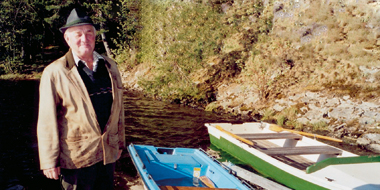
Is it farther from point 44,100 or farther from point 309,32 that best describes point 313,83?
point 44,100

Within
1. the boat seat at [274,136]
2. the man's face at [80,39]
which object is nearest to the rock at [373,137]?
the boat seat at [274,136]

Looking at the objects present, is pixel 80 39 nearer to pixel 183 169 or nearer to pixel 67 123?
pixel 67 123

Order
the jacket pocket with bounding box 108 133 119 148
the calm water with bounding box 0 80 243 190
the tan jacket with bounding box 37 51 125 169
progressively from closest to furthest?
the tan jacket with bounding box 37 51 125 169
the jacket pocket with bounding box 108 133 119 148
the calm water with bounding box 0 80 243 190

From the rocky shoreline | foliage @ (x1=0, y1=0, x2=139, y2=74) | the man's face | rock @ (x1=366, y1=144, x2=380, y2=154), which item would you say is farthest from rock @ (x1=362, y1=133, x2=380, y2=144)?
foliage @ (x1=0, y1=0, x2=139, y2=74)

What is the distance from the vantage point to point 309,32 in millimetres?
17391

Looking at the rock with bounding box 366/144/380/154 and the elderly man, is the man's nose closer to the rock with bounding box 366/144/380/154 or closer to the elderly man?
the elderly man

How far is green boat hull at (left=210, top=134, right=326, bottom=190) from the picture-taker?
6.78 meters

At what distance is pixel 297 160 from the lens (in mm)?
8641

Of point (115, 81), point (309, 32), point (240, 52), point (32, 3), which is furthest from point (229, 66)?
point (32, 3)

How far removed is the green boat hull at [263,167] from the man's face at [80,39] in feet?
17.9

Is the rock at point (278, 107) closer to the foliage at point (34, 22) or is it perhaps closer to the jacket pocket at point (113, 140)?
the jacket pocket at point (113, 140)

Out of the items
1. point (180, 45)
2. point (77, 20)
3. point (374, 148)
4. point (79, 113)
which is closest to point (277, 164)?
point (374, 148)

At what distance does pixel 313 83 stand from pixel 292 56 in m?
2.59

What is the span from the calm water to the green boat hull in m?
0.83
